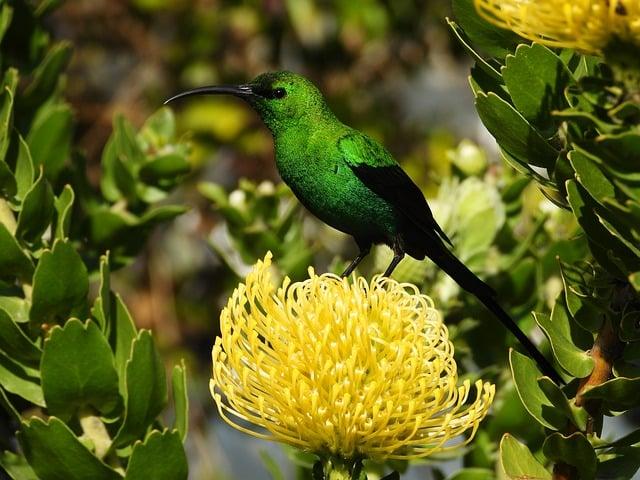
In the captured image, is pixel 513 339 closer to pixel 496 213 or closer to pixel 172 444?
pixel 496 213

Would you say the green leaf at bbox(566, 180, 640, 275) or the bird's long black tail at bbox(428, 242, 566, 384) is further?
the bird's long black tail at bbox(428, 242, 566, 384)

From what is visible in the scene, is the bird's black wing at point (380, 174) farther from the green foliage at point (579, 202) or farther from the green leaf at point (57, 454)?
the green leaf at point (57, 454)

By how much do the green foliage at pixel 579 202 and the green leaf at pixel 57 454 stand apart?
1.55 ft

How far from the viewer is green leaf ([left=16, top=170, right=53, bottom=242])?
4.39 ft

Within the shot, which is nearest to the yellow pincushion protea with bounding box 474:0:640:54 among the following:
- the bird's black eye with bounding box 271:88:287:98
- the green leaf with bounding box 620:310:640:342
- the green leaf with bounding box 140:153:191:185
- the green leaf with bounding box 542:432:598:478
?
the green leaf with bounding box 620:310:640:342

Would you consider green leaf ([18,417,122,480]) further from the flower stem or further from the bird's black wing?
the bird's black wing

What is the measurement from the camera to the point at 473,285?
1.64m

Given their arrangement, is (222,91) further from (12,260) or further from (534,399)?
(534,399)

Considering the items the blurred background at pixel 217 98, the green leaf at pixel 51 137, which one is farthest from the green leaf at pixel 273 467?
the blurred background at pixel 217 98

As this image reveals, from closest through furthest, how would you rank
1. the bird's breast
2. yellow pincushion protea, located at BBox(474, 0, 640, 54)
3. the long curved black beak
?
yellow pincushion protea, located at BBox(474, 0, 640, 54) → the long curved black beak → the bird's breast

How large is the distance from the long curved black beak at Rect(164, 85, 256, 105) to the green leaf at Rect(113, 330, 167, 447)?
0.53 metres

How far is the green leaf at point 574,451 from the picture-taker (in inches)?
43.9

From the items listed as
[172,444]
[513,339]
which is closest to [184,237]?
[513,339]

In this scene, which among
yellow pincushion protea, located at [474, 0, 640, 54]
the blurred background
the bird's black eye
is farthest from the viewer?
the blurred background
